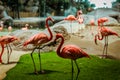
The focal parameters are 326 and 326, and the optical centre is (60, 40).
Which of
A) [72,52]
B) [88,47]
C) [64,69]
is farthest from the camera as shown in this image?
[88,47]

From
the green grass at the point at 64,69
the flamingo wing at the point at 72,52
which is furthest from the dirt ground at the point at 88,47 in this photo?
the flamingo wing at the point at 72,52

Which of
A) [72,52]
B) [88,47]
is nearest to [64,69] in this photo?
→ [72,52]

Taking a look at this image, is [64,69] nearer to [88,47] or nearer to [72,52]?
[72,52]

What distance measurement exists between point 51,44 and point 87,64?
161 cm

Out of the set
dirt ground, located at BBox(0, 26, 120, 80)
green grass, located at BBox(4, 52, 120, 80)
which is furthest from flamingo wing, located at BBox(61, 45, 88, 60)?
dirt ground, located at BBox(0, 26, 120, 80)

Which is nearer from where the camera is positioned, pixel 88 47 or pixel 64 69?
pixel 64 69

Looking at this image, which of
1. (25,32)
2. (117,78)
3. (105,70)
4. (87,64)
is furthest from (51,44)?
(117,78)

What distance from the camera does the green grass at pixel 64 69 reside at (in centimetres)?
402

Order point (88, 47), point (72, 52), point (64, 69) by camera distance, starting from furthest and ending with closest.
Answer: point (88, 47) → point (64, 69) → point (72, 52)

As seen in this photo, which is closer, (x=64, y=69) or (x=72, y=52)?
(x=72, y=52)

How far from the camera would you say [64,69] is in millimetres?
4391

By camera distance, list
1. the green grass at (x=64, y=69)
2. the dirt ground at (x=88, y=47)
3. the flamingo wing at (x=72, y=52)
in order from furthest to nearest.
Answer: the dirt ground at (x=88, y=47) < the green grass at (x=64, y=69) < the flamingo wing at (x=72, y=52)

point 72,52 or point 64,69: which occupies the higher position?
point 72,52

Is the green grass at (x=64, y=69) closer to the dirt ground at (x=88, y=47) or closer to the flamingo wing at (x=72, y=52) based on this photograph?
the dirt ground at (x=88, y=47)
